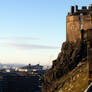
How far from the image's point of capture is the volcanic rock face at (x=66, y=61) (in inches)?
3440

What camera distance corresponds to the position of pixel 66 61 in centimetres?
8944

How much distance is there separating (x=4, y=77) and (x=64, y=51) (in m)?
74.6

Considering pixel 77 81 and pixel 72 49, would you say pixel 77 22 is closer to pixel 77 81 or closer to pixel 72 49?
pixel 72 49

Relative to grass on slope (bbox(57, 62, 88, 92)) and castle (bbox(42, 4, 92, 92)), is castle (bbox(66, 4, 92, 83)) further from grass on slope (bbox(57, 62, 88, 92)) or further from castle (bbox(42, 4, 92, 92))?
grass on slope (bbox(57, 62, 88, 92))

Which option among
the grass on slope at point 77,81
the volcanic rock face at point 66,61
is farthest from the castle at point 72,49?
the grass on slope at point 77,81

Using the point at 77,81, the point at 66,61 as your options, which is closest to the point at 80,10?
the point at 66,61

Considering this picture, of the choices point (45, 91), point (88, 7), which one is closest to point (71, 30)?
point (88, 7)

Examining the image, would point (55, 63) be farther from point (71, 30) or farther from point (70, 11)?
point (70, 11)

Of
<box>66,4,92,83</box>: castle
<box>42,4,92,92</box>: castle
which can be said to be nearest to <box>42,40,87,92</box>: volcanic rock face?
<box>42,4,92,92</box>: castle

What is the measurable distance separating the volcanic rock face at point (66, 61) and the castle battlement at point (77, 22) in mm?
2524

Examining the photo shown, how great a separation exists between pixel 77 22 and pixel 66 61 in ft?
40.0

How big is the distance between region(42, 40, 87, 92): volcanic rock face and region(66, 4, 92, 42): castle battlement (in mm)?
2524

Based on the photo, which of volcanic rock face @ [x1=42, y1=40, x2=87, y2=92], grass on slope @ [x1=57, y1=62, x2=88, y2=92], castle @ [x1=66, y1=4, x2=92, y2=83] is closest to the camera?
grass on slope @ [x1=57, y1=62, x2=88, y2=92]

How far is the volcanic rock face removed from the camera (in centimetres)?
8738
